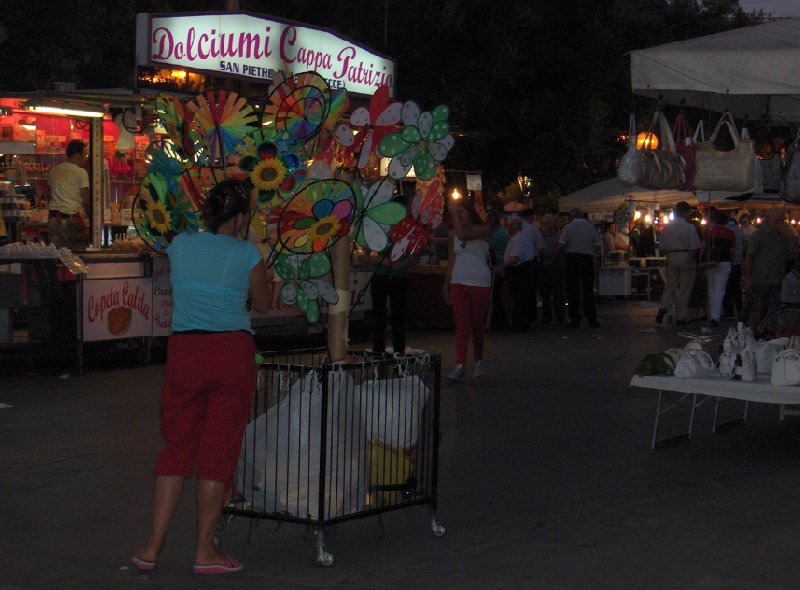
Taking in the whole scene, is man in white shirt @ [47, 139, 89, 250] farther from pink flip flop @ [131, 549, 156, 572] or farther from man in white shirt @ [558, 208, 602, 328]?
pink flip flop @ [131, 549, 156, 572]

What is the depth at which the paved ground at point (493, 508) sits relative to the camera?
570cm

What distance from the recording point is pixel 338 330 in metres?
6.67

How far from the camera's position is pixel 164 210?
673 cm

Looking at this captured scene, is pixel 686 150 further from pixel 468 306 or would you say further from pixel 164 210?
pixel 164 210

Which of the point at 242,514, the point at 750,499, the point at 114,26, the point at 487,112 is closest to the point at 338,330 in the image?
the point at 242,514

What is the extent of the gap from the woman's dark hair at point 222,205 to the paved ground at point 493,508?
1659 mm

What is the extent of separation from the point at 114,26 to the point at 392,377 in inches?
1087

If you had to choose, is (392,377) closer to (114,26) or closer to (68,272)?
(68,272)

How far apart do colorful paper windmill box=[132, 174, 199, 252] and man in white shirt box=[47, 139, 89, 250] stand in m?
8.79

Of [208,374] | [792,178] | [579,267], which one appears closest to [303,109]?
[208,374]

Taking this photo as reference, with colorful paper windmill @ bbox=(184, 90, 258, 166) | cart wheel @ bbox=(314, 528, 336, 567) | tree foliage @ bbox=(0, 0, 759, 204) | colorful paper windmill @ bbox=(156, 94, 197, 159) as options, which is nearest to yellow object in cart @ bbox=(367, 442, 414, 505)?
cart wheel @ bbox=(314, 528, 336, 567)

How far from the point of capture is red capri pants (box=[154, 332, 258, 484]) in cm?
554

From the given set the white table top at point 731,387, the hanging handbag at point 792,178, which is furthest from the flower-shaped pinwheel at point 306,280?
the hanging handbag at point 792,178

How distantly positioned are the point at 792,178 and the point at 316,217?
4923mm
